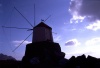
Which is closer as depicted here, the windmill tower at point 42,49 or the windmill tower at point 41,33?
the windmill tower at point 42,49

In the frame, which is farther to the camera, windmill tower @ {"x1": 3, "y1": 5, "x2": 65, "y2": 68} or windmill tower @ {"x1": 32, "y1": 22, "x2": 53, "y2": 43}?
windmill tower @ {"x1": 32, "y1": 22, "x2": 53, "y2": 43}

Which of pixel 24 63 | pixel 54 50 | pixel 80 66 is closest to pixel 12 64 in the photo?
pixel 24 63

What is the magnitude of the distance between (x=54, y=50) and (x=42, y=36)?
9.77ft

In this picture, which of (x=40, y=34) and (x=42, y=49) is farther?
(x=40, y=34)

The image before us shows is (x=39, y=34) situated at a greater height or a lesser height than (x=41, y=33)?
lesser

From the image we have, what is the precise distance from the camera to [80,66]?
1611 centimetres

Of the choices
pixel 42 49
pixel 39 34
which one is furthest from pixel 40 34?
pixel 42 49

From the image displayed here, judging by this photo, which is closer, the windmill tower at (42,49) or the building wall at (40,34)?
the windmill tower at (42,49)

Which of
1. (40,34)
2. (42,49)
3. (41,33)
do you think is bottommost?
(42,49)

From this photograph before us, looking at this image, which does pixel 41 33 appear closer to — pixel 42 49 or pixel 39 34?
pixel 39 34

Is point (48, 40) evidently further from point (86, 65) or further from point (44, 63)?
point (86, 65)

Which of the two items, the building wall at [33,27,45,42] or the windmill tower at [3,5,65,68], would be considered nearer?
the windmill tower at [3,5,65,68]

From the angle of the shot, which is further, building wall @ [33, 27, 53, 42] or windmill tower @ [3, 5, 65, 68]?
building wall @ [33, 27, 53, 42]

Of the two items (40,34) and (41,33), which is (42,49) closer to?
(40,34)
